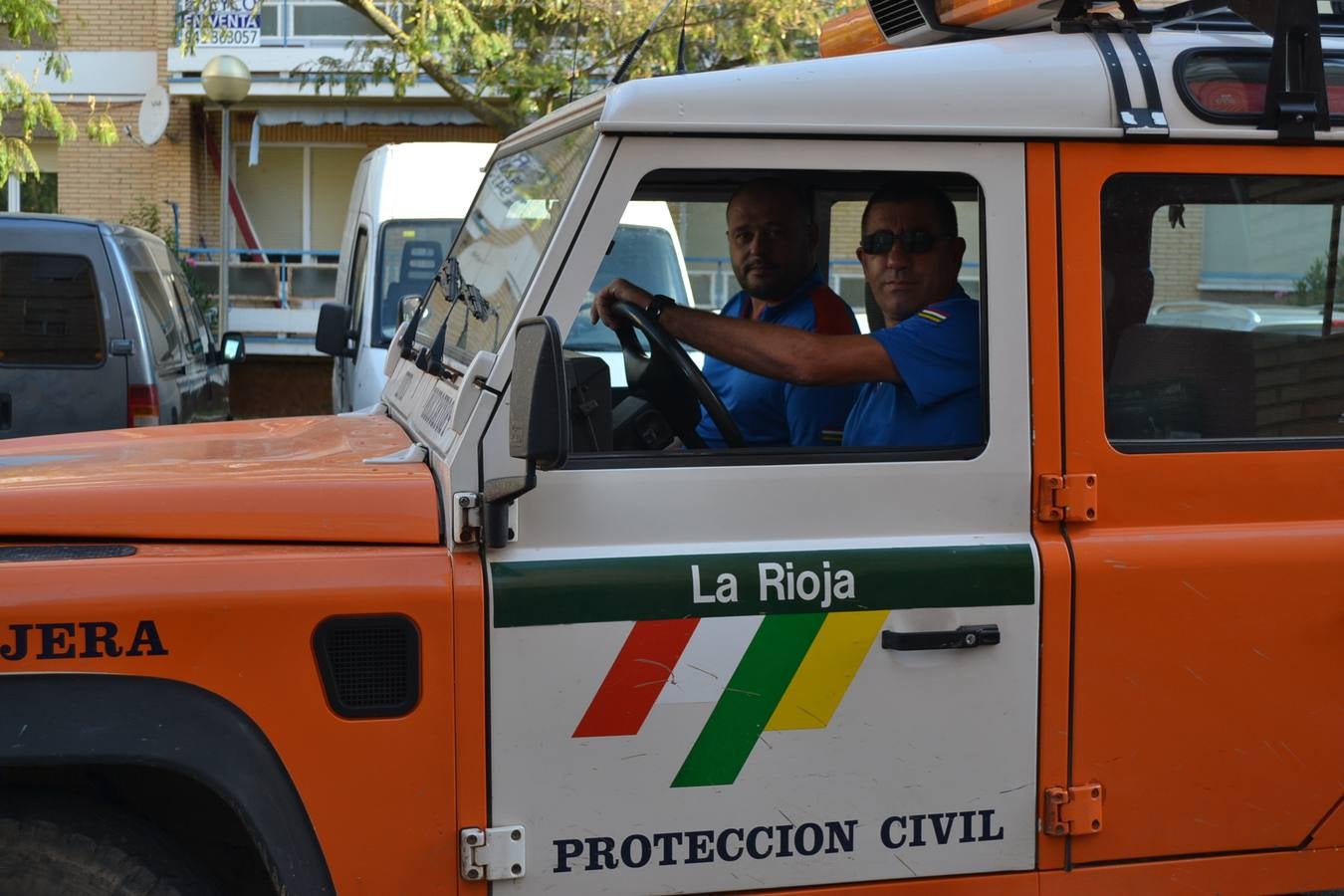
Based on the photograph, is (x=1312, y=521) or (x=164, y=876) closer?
(x=164, y=876)

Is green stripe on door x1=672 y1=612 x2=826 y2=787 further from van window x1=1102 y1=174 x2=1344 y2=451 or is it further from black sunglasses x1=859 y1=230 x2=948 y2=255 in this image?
black sunglasses x1=859 y1=230 x2=948 y2=255

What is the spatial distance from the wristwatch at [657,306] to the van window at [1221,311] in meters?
0.87

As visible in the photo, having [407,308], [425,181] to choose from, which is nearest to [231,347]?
[425,181]

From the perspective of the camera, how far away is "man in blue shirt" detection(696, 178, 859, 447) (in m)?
3.25

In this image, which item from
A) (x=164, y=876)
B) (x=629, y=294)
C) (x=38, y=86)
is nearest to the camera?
(x=164, y=876)

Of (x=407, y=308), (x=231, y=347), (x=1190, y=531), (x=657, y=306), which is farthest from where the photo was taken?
(x=231, y=347)

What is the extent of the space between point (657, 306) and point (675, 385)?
18 centimetres

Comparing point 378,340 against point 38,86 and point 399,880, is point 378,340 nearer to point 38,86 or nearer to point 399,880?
point 399,880

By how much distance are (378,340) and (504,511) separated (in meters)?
6.44

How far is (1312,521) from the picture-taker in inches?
111

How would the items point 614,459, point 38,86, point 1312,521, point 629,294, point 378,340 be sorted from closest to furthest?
point 614,459 < point 1312,521 < point 629,294 < point 378,340 < point 38,86

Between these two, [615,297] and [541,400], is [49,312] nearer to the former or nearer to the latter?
[615,297]

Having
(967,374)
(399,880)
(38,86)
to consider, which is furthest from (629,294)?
(38,86)

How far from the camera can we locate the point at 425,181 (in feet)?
30.7
